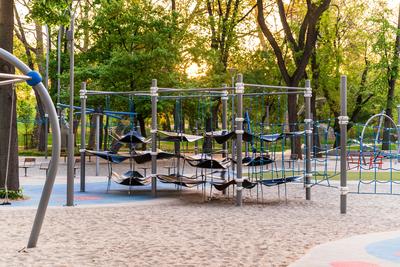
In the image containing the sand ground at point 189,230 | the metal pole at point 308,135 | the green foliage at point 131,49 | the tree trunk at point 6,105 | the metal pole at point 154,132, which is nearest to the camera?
the sand ground at point 189,230

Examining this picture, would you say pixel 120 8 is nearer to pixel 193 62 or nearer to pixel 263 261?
pixel 193 62

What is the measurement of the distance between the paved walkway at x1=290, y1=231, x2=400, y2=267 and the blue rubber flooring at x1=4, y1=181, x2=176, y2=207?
7458 millimetres

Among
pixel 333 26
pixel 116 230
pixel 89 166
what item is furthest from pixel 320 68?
pixel 116 230

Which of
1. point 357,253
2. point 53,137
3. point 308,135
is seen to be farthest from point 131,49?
point 357,253

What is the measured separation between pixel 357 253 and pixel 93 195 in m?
9.87

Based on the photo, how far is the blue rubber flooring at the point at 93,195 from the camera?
1532 centimetres

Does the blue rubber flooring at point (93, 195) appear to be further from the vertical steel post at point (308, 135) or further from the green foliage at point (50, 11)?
the green foliage at point (50, 11)

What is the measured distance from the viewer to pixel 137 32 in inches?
1242

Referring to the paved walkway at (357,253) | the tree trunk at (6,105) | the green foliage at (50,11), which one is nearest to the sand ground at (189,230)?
the paved walkway at (357,253)

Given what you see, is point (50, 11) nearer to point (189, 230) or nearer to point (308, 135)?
point (308, 135)

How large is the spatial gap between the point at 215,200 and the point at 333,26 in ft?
81.1

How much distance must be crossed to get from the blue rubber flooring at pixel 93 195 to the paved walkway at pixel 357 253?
7458mm

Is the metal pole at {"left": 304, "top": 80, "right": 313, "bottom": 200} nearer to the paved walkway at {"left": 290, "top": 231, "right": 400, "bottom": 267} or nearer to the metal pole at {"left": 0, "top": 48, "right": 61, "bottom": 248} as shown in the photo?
the paved walkway at {"left": 290, "top": 231, "right": 400, "bottom": 267}

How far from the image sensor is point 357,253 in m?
8.61
